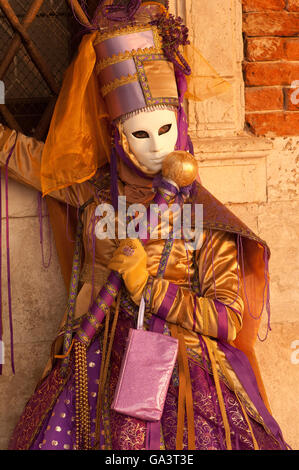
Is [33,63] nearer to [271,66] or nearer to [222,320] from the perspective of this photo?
[271,66]

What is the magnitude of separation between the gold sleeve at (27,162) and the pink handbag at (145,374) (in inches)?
24.1

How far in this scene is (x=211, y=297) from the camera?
208 cm

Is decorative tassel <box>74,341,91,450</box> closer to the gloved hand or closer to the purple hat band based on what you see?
the gloved hand

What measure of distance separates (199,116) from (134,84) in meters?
0.54

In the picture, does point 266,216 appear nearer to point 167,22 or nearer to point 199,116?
point 199,116

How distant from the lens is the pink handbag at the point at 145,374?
6.00ft

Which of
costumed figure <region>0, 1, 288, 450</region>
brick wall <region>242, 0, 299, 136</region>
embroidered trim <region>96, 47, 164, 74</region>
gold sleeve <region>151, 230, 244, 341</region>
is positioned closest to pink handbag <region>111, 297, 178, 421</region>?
costumed figure <region>0, 1, 288, 450</region>

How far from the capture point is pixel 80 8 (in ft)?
7.60

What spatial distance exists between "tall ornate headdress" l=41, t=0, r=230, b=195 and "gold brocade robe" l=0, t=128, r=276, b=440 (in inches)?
5.8

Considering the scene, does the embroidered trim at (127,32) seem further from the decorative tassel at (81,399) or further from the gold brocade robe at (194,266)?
the decorative tassel at (81,399)

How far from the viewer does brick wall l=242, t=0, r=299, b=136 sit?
2.50 m

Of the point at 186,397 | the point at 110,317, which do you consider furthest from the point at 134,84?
the point at 186,397

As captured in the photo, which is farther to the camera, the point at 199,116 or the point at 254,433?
the point at 199,116

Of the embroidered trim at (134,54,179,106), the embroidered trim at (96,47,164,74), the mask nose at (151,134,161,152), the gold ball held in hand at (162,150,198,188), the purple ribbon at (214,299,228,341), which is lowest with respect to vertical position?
the purple ribbon at (214,299,228,341)
